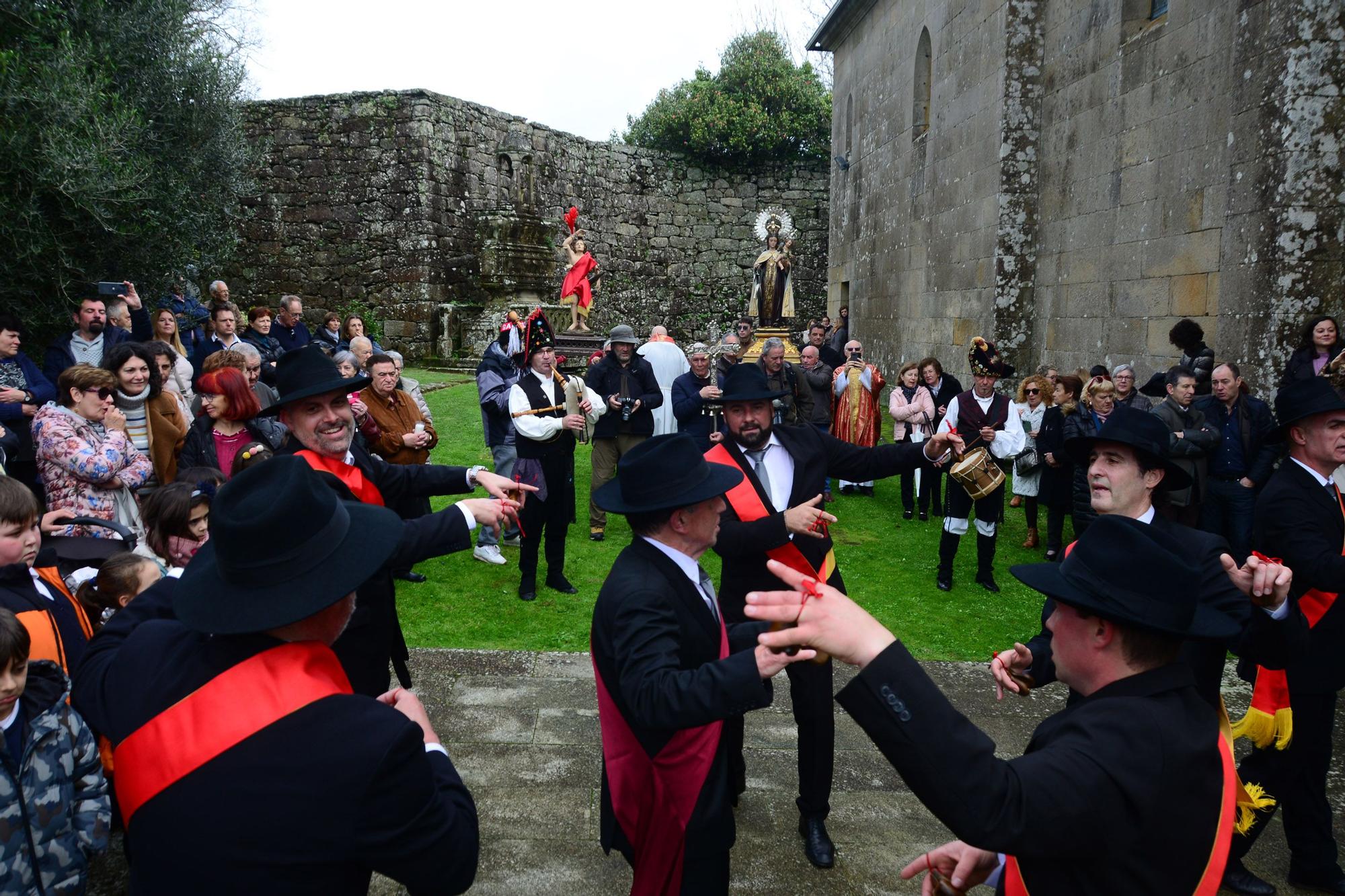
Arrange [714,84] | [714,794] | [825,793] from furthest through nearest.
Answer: [714,84]
[825,793]
[714,794]

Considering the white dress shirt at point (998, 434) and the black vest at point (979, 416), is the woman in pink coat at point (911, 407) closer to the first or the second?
the white dress shirt at point (998, 434)

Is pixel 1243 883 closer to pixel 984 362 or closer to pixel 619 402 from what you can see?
pixel 984 362

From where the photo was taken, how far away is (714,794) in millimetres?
2861

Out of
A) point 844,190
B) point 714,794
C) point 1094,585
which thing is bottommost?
Answer: point 714,794

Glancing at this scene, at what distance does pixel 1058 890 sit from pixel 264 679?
167 centimetres

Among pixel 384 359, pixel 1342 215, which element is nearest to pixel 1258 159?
pixel 1342 215

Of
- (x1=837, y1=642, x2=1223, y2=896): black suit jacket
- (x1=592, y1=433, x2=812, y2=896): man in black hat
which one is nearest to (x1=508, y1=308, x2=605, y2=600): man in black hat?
(x1=592, y1=433, x2=812, y2=896): man in black hat

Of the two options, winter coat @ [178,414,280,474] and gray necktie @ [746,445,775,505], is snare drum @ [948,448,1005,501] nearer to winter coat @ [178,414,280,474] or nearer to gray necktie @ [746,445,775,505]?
gray necktie @ [746,445,775,505]

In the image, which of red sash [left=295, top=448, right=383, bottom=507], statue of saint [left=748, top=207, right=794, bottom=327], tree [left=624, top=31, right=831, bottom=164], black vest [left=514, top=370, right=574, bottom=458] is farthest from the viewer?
tree [left=624, top=31, right=831, bottom=164]

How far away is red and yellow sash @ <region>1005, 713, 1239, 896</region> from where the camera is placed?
6.13 ft

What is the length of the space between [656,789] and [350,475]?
2.06 meters

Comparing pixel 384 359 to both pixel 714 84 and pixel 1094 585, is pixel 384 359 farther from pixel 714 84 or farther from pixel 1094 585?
pixel 714 84

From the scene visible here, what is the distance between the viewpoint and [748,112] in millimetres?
24312

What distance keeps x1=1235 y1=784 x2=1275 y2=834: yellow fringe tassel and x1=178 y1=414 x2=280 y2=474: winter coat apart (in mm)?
5182
